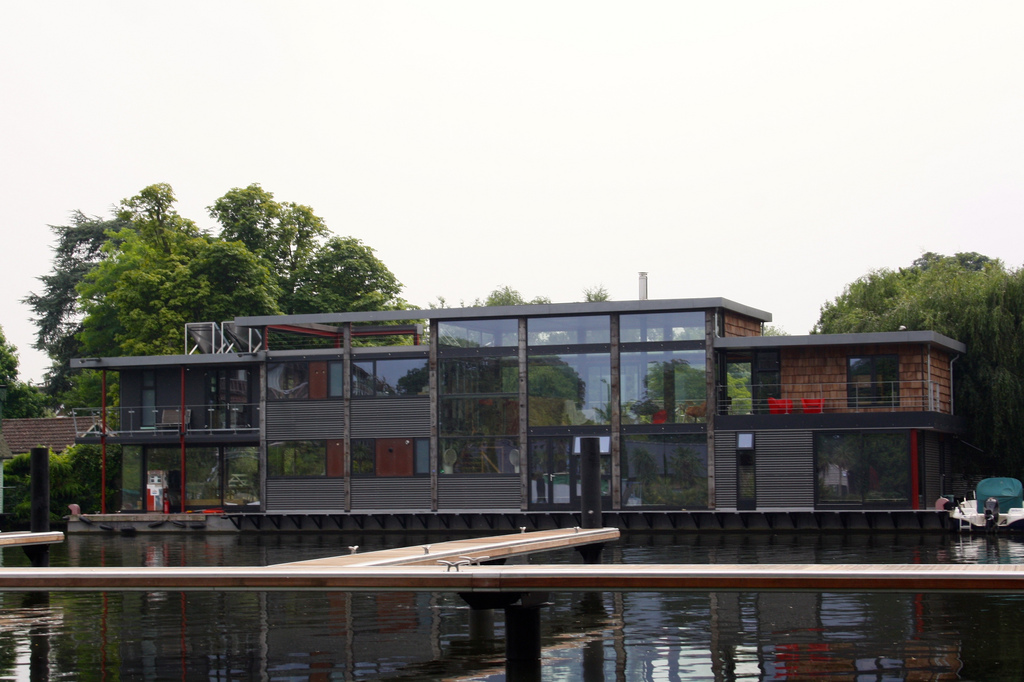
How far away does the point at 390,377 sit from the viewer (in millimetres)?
37250

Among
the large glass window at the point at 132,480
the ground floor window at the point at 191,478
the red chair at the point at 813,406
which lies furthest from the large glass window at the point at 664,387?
the large glass window at the point at 132,480

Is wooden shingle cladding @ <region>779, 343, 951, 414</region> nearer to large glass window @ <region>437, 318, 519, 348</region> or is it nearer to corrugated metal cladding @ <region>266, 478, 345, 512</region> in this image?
large glass window @ <region>437, 318, 519, 348</region>

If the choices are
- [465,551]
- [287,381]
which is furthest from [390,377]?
[465,551]

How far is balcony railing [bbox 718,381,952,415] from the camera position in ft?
110

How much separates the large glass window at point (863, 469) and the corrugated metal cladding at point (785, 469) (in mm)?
311

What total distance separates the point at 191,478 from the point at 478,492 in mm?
10044

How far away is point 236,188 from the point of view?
55.4 metres

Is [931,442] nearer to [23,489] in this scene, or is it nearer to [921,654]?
[921,654]

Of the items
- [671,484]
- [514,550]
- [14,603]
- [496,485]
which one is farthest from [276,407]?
[514,550]

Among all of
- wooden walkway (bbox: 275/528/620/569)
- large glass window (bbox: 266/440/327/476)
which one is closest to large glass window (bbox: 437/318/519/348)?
large glass window (bbox: 266/440/327/476)

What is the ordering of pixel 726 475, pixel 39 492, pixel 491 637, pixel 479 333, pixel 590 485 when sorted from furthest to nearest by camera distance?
pixel 479 333, pixel 726 475, pixel 39 492, pixel 590 485, pixel 491 637

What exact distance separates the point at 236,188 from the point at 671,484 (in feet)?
95.7

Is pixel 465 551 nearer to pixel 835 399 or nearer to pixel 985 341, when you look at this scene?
pixel 835 399

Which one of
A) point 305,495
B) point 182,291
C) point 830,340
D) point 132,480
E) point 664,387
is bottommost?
point 305,495
